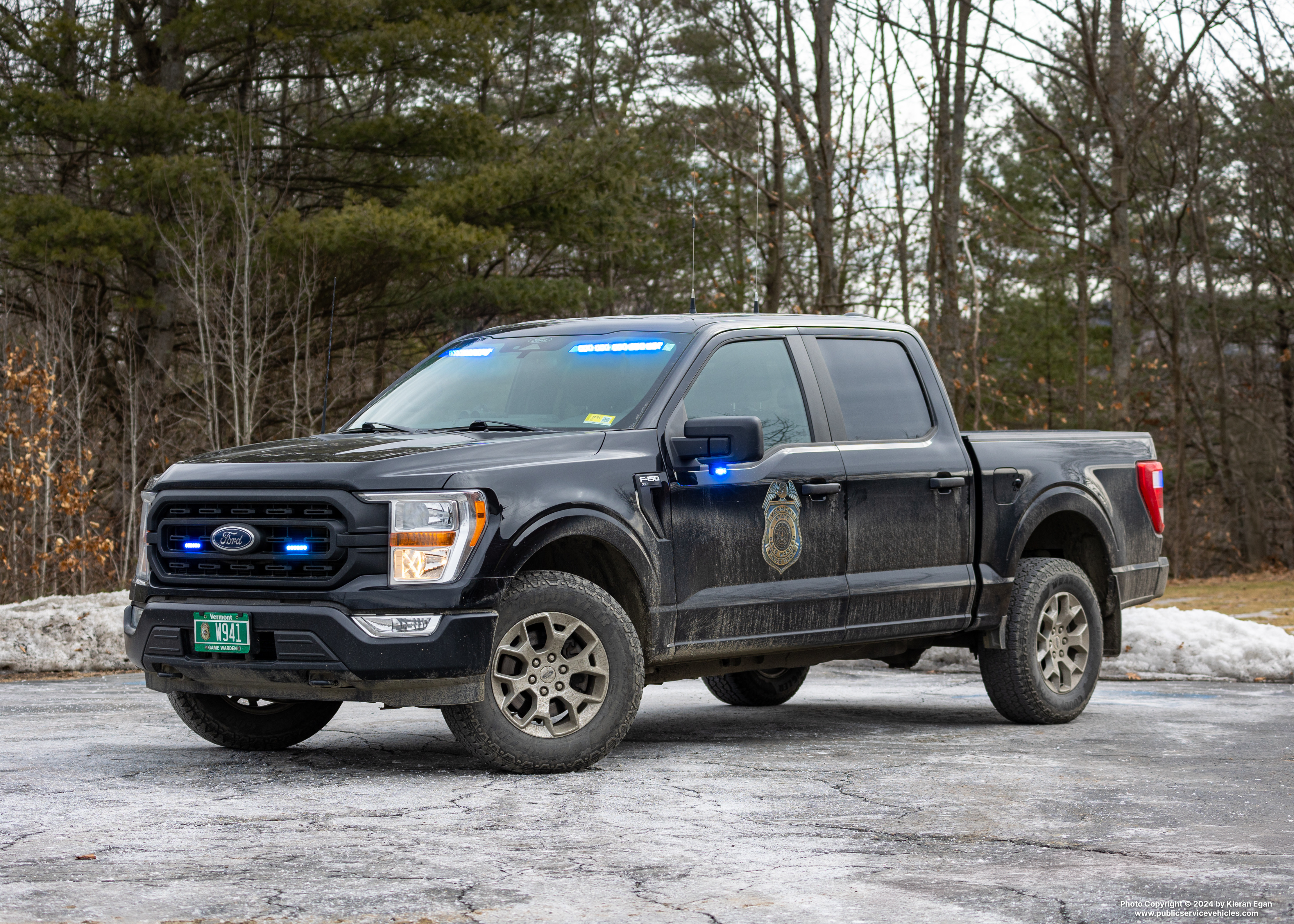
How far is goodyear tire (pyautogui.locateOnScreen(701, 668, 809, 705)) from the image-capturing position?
984 cm

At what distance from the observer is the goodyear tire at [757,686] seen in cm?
984

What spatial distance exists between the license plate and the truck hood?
538 mm

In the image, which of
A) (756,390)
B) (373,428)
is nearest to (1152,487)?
(756,390)

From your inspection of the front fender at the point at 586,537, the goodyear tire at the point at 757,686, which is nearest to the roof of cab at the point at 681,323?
the front fender at the point at 586,537

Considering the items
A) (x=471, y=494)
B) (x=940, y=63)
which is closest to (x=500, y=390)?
(x=471, y=494)

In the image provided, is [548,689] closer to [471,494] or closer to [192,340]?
[471,494]

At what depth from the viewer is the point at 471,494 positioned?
658cm

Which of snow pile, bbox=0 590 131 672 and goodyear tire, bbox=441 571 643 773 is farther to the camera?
snow pile, bbox=0 590 131 672

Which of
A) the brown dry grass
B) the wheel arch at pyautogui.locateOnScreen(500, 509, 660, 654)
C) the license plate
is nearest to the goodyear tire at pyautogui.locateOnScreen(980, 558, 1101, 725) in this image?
the wheel arch at pyautogui.locateOnScreen(500, 509, 660, 654)

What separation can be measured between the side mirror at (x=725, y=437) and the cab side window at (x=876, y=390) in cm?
112

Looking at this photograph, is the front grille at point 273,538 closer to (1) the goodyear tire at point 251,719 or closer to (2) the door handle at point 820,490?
(1) the goodyear tire at point 251,719

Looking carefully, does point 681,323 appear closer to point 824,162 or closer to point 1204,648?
point 1204,648

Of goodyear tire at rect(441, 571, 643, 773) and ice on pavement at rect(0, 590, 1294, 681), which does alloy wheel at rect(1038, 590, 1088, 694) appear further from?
goodyear tire at rect(441, 571, 643, 773)

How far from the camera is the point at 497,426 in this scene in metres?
7.49
